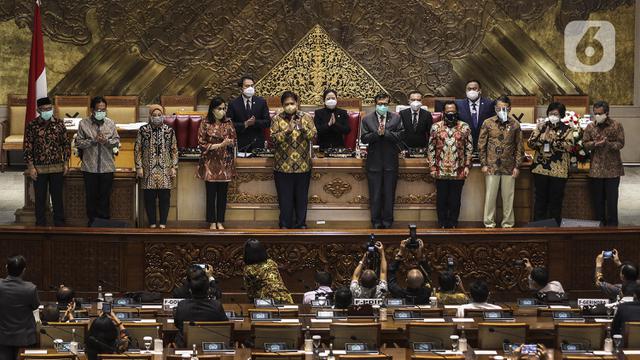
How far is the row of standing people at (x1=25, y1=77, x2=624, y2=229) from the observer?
51.1 ft

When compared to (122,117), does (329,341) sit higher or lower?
lower

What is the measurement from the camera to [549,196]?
1592cm

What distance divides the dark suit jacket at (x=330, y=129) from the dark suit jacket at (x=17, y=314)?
5.80 metres

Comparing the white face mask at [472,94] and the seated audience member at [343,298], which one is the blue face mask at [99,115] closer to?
the white face mask at [472,94]

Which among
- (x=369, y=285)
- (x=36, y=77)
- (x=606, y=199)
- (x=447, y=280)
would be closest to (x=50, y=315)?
(x=369, y=285)

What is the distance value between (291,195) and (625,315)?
5.52m

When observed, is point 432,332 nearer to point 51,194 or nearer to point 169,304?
point 169,304

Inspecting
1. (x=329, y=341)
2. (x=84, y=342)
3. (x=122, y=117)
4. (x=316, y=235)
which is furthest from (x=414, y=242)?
(x=122, y=117)

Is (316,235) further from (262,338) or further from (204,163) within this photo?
(262,338)

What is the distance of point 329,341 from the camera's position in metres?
11.3

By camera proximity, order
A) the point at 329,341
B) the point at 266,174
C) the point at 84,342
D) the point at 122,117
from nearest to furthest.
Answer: the point at 84,342 → the point at 329,341 → the point at 266,174 → the point at 122,117

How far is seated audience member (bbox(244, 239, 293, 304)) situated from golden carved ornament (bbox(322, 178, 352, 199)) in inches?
140

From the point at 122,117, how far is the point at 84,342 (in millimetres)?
10252

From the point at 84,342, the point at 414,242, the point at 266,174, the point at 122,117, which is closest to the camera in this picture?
the point at 84,342
